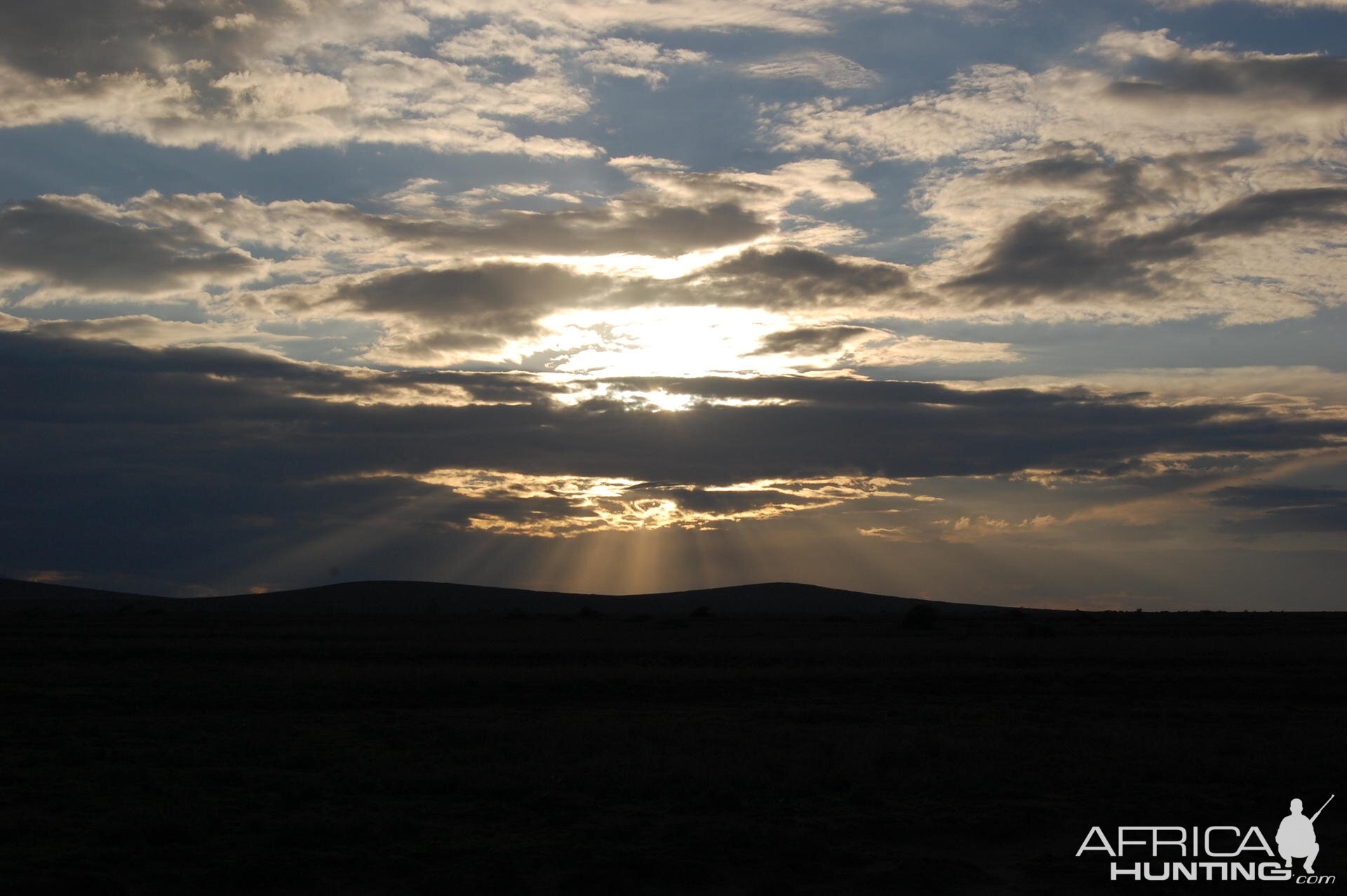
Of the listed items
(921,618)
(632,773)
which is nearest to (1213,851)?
(632,773)

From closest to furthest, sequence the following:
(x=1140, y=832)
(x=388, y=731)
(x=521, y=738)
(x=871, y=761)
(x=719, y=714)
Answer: (x=1140, y=832) → (x=871, y=761) → (x=521, y=738) → (x=388, y=731) → (x=719, y=714)

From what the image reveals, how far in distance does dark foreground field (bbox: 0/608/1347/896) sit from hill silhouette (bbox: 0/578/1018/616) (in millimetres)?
97219

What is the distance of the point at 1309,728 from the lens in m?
21.4

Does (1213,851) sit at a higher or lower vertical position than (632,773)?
lower

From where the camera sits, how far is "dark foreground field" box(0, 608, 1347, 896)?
37.9ft

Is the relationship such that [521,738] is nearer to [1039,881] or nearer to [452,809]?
[452,809]

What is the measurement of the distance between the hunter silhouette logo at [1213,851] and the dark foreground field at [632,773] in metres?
0.28

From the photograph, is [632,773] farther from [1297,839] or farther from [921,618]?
[921,618]

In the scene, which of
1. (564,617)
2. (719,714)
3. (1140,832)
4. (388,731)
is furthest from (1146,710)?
(564,617)

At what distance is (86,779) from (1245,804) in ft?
57.2

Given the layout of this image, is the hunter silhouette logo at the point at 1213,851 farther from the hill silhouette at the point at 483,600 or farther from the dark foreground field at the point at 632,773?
the hill silhouette at the point at 483,600

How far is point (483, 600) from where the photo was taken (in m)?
147

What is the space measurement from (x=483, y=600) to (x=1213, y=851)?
140 meters

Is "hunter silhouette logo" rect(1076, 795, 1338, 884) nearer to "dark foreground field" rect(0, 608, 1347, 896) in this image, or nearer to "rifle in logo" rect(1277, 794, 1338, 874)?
"rifle in logo" rect(1277, 794, 1338, 874)
